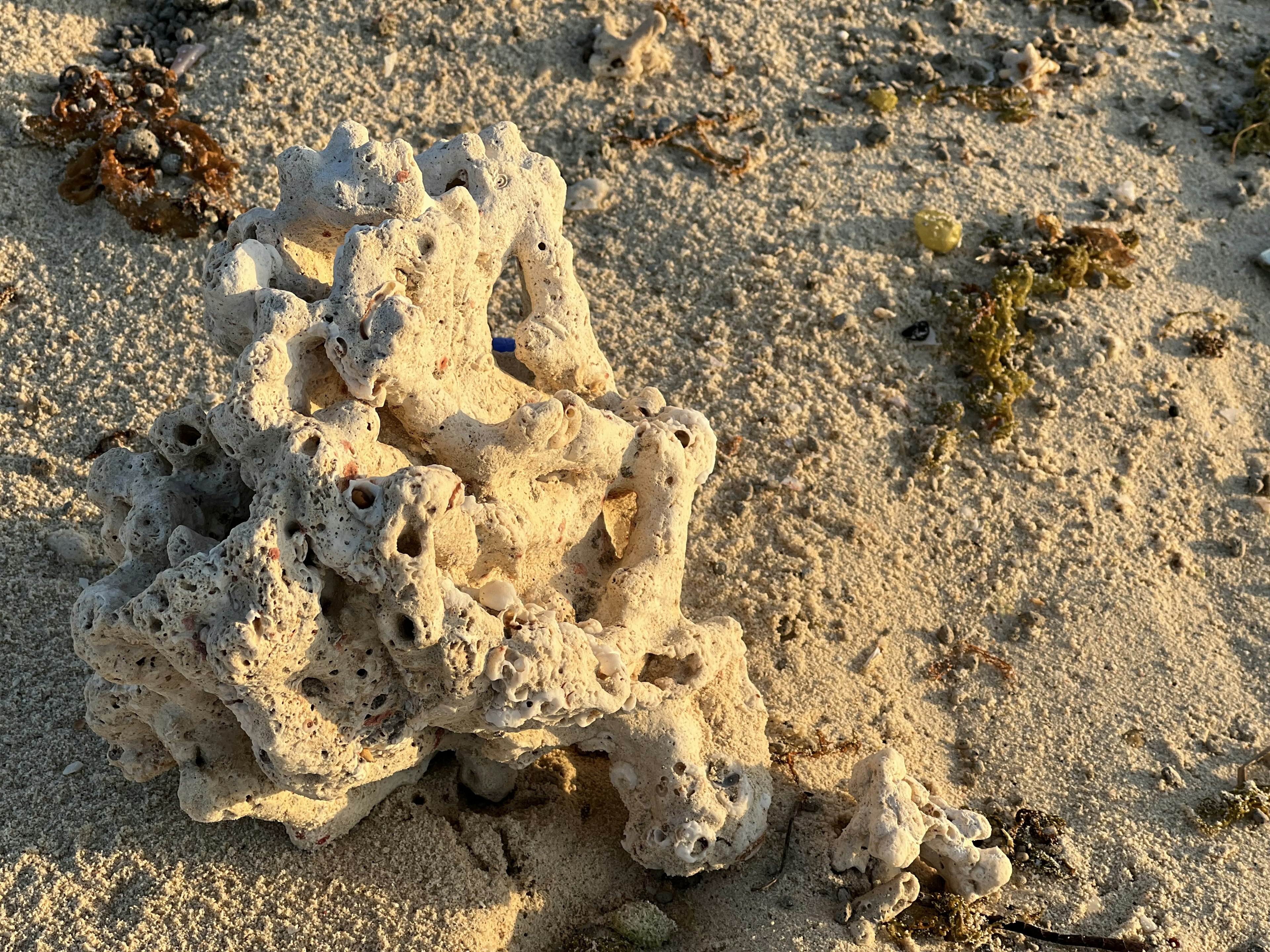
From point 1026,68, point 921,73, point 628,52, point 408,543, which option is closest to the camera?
point 408,543

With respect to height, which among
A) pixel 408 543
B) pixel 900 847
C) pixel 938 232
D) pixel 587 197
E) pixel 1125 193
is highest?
pixel 408 543

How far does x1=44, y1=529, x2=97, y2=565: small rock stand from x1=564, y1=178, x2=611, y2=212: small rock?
8.82ft

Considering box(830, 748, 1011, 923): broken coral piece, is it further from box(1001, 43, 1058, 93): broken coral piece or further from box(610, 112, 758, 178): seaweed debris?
box(1001, 43, 1058, 93): broken coral piece

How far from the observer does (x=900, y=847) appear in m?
3.39

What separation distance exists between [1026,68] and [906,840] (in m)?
4.62

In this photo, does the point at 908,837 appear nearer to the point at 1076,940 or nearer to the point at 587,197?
the point at 1076,940

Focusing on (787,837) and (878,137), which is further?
(878,137)

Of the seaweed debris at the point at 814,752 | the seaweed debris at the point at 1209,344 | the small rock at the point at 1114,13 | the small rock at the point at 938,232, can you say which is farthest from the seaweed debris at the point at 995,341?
the small rock at the point at 1114,13

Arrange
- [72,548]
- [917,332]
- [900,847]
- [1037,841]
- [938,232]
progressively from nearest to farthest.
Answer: [900,847]
[1037,841]
[72,548]
[917,332]
[938,232]

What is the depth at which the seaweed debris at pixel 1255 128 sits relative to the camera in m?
6.05

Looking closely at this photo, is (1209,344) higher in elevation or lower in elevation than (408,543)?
lower

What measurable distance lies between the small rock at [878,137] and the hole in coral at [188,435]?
397 cm

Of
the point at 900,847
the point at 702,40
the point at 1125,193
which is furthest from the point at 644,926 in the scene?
the point at 702,40

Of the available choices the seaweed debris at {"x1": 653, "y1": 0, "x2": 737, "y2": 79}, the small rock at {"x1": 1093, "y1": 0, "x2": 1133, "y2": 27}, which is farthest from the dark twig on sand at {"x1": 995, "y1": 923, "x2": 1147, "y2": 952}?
the small rock at {"x1": 1093, "y1": 0, "x2": 1133, "y2": 27}
